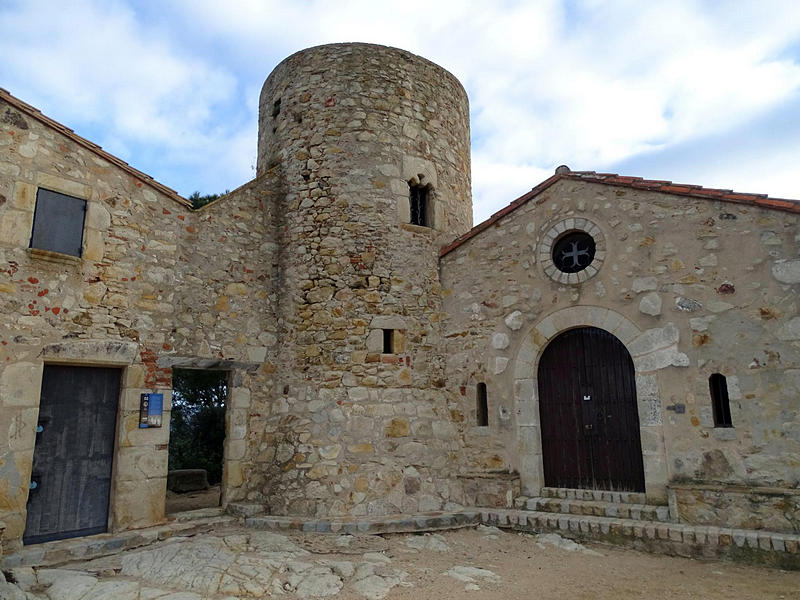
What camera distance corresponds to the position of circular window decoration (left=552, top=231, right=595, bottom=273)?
7332 millimetres

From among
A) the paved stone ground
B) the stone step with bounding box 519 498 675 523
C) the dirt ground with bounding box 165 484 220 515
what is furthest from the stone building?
the dirt ground with bounding box 165 484 220 515

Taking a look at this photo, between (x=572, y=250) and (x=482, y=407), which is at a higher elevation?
(x=572, y=250)

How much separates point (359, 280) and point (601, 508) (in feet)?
14.1

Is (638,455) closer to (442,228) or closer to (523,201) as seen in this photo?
(523,201)

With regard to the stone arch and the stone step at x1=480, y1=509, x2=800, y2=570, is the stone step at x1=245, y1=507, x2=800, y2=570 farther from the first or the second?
the stone arch

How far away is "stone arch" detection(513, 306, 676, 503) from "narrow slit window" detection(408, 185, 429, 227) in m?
2.63

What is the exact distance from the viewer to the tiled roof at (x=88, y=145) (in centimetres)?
619

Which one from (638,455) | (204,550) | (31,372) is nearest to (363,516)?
(204,550)

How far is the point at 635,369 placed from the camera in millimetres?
6641

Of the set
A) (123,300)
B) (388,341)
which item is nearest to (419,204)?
(388,341)

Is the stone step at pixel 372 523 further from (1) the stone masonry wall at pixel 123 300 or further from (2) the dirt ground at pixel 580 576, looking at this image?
(1) the stone masonry wall at pixel 123 300

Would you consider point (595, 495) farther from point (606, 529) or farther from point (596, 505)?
point (606, 529)

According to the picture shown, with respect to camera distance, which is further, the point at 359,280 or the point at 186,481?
→ the point at 186,481

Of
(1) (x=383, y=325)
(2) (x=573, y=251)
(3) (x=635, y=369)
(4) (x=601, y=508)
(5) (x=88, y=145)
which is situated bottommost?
(4) (x=601, y=508)
